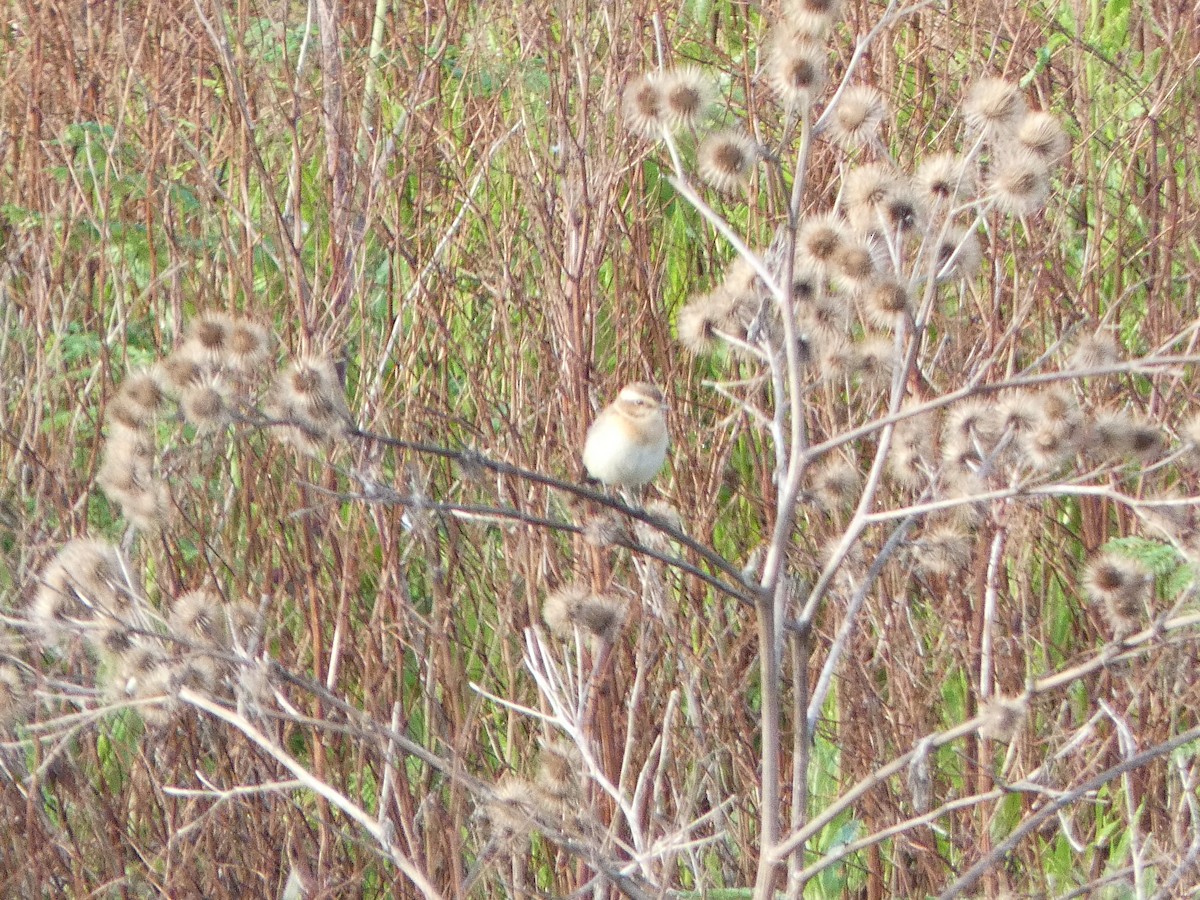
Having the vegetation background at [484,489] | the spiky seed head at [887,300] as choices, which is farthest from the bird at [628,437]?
the spiky seed head at [887,300]

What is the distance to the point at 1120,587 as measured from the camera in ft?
6.68

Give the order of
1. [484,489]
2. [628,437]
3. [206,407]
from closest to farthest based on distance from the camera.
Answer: [206,407]
[628,437]
[484,489]

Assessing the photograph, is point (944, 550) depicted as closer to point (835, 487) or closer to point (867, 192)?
point (835, 487)

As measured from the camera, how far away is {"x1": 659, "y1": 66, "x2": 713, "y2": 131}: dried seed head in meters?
2.13

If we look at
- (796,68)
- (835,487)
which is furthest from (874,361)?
(796,68)

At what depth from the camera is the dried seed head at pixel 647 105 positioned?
2.17 metres

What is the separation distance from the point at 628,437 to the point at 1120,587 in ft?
4.13

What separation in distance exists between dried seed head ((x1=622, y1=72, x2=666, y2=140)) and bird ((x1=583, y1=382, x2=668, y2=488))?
3.12ft

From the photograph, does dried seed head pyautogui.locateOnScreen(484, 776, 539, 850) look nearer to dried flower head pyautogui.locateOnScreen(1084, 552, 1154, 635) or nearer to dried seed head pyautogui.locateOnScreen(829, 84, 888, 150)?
dried flower head pyautogui.locateOnScreen(1084, 552, 1154, 635)

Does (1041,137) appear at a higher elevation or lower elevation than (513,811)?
higher

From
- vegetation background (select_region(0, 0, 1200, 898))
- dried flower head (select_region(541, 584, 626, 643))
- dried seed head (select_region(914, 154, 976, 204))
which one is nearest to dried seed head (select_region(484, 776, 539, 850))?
dried flower head (select_region(541, 584, 626, 643))

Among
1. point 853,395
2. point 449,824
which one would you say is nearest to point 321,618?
point 449,824

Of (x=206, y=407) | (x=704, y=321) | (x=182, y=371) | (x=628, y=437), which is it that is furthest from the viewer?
(x=628, y=437)

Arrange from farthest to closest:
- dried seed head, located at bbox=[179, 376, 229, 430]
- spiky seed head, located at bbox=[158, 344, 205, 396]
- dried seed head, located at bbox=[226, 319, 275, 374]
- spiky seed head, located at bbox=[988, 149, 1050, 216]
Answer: spiky seed head, located at bbox=[988, 149, 1050, 216]
dried seed head, located at bbox=[226, 319, 275, 374]
spiky seed head, located at bbox=[158, 344, 205, 396]
dried seed head, located at bbox=[179, 376, 229, 430]
